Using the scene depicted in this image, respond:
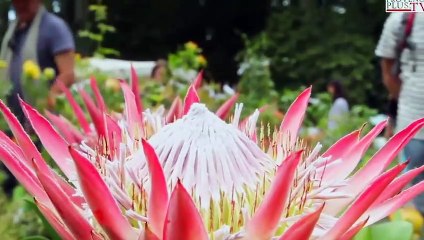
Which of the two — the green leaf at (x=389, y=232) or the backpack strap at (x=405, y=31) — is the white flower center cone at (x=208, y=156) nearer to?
the green leaf at (x=389, y=232)

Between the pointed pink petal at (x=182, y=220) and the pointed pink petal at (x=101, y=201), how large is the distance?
0.04 m

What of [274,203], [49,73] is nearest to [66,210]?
[274,203]

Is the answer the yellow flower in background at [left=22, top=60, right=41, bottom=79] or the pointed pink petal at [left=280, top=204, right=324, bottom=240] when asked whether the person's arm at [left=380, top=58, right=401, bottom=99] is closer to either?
the yellow flower in background at [left=22, top=60, right=41, bottom=79]

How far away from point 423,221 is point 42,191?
2.32 ft

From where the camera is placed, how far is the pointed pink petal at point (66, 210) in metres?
0.57

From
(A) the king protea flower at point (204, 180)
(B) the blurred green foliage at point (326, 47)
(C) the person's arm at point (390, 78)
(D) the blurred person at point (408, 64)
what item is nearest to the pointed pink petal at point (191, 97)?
(A) the king protea flower at point (204, 180)

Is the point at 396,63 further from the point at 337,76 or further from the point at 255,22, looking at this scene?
the point at 255,22

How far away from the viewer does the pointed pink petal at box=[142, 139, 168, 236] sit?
550 millimetres

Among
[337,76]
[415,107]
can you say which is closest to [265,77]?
[415,107]

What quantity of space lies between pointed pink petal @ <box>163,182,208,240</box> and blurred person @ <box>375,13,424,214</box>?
177cm

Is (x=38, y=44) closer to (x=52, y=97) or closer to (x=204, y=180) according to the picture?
(x=52, y=97)

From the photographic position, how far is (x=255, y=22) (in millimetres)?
12156

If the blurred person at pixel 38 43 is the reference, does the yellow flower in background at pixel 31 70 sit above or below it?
below

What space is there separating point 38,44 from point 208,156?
2.34m
